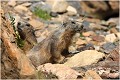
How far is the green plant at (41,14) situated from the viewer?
39.4 feet

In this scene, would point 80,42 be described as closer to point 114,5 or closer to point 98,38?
point 98,38

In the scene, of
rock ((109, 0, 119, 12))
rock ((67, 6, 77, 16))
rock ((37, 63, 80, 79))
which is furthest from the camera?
rock ((109, 0, 119, 12))

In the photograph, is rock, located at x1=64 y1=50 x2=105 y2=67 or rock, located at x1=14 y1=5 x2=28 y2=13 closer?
rock, located at x1=64 y1=50 x2=105 y2=67

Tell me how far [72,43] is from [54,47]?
6.26 feet

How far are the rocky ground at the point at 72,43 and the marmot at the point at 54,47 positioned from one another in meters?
0.20

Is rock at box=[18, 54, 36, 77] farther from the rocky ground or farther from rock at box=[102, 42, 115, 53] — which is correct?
rock at box=[102, 42, 115, 53]

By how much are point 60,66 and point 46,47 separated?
112 cm

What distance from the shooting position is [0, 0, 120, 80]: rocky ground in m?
5.46

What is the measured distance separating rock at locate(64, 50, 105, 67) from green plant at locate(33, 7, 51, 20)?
15.6 feet

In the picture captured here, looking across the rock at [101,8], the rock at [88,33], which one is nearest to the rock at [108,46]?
the rock at [88,33]

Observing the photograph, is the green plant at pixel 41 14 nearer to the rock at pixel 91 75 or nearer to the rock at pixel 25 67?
the rock at pixel 91 75

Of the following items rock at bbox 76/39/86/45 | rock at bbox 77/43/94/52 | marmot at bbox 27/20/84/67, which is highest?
marmot at bbox 27/20/84/67

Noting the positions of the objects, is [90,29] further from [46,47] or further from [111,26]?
[46,47]

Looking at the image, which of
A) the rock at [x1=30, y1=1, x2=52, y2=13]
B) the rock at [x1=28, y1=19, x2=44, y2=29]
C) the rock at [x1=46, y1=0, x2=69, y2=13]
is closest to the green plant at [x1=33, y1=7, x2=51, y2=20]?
the rock at [x1=30, y1=1, x2=52, y2=13]
